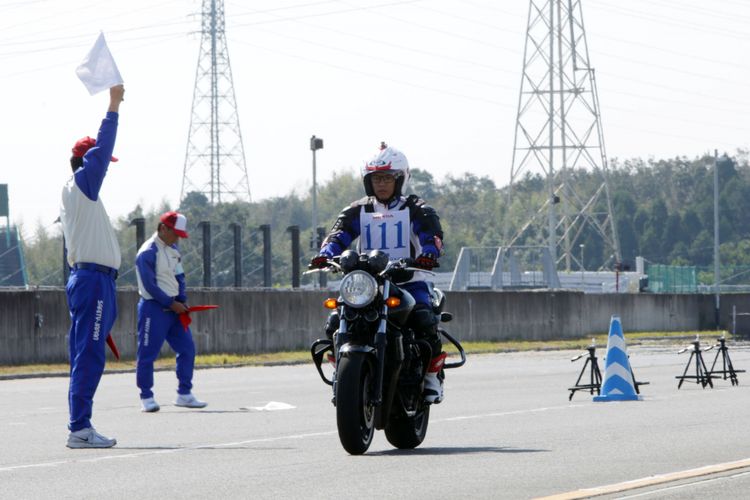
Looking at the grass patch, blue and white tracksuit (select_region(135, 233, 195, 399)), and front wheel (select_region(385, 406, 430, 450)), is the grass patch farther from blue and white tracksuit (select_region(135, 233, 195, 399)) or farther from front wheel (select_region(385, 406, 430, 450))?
front wheel (select_region(385, 406, 430, 450))

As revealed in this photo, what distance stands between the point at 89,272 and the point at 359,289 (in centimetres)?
213

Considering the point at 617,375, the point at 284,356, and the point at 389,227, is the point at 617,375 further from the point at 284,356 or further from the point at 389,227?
the point at 284,356

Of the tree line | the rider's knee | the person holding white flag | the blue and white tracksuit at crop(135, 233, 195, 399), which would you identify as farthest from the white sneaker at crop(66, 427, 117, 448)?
Result: the tree line

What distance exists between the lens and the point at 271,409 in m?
16.6

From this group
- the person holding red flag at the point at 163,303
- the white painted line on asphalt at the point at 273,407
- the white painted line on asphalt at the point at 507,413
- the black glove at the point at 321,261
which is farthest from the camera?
the white painted line on asphalt at the point at 273,407

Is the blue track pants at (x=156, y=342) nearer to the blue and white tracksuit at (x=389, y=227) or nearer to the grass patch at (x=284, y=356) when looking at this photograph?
the blue and white tracksuit at (x=389, y=227)

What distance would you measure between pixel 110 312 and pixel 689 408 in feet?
21.1

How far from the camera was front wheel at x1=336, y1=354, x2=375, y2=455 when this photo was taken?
10.8 metres

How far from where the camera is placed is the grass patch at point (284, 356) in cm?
2670

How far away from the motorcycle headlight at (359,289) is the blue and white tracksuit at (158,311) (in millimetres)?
5512

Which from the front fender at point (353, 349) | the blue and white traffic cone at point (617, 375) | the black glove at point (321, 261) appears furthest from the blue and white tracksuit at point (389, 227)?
the blue and white traffic cone at point (617, 375)

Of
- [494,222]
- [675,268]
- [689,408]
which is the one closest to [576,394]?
[689,408]

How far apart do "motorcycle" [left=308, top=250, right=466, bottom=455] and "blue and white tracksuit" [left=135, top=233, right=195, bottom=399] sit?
16.1ft

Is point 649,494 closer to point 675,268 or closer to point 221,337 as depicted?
point 221,337
